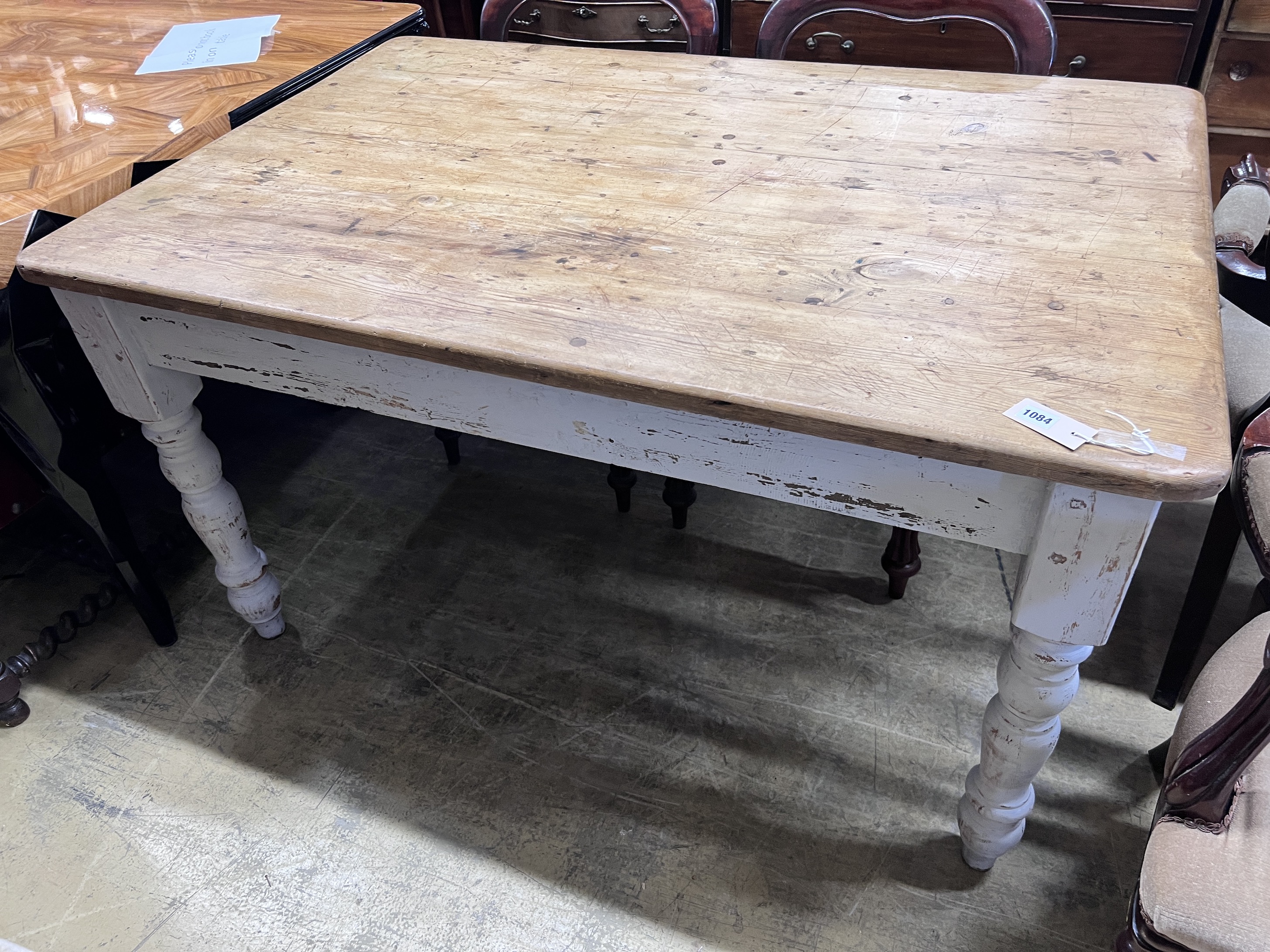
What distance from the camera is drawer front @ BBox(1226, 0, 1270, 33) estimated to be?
1.85 m

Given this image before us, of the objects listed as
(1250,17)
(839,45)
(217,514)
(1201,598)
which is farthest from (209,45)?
(1250,17)

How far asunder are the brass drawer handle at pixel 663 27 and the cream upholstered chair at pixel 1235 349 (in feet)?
3.09

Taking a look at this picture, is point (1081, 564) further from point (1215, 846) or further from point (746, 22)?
point (746, 22)

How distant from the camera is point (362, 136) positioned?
129 cm

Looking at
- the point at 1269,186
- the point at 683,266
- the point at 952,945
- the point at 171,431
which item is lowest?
the point at 952,945

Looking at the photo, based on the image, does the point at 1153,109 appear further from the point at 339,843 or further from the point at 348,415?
the point at 348,415

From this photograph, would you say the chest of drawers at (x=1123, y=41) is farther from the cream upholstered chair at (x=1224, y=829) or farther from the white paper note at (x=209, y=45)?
the cream upholstered chair at (x=1224, y=829)

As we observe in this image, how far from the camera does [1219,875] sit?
705mm

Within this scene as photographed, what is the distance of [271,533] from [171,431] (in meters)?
0.58

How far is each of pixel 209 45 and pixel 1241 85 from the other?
222 centimetres

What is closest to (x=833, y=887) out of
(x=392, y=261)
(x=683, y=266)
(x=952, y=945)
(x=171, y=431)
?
(x=952, y=945)

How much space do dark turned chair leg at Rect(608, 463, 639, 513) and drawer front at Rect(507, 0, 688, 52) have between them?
805 mm

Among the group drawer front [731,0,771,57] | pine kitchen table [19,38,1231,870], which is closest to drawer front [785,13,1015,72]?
drawer front [731,0,771,57]

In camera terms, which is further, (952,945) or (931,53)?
(931,53)
